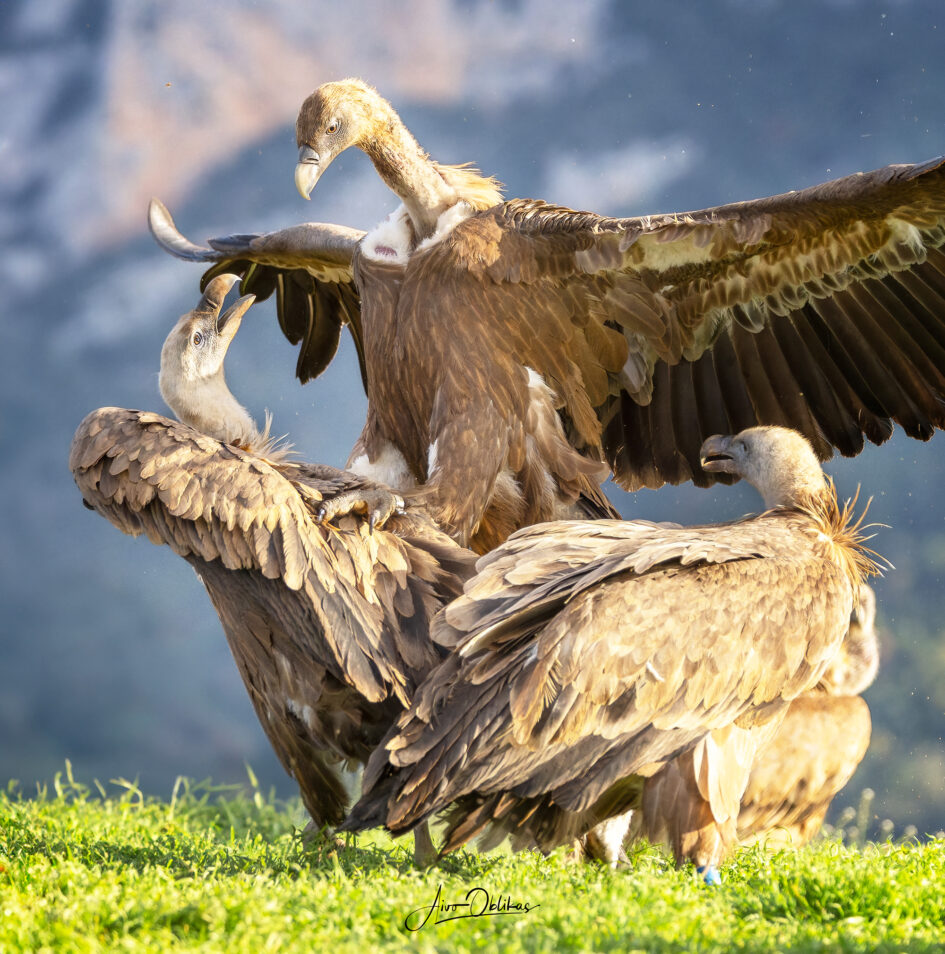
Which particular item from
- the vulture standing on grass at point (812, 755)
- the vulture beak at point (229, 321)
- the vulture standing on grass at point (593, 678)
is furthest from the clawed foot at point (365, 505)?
the vulture standing on grass at point (812, 755)

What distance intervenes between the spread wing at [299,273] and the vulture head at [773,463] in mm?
2184

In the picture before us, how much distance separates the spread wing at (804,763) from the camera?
4156 mm

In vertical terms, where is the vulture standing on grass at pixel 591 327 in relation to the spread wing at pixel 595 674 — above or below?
above

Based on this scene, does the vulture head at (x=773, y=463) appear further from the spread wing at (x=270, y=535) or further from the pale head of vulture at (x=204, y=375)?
the pale head of vulture at (x=204, y=375)

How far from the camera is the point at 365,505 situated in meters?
3.83

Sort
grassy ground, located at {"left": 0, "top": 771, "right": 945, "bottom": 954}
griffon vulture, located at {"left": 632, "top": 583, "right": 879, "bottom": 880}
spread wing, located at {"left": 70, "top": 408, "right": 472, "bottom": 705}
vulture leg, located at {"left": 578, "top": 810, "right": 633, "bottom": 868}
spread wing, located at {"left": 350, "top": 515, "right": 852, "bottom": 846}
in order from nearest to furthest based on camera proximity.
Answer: grassy ground, located at {"left": 0, "top": 771, "right": 945, "bottom": 954} < spread wing, located at {"left": 350, "top": 515, "right": 852, "bottom": 846} < griffon vulture, located at {"left": 632, "top": 583, "right": 879, "bottom": 880} < spread wing, located at {"left": 70, "top": 408, "right": 472, "bottom": 705} < vulture leg, located at {"left": 578, "top": 810, "right": 633, "bottom": 868}

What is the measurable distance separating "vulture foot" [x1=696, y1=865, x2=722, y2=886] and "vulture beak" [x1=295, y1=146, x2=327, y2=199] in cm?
266

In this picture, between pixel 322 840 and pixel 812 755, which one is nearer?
pixel 322 840

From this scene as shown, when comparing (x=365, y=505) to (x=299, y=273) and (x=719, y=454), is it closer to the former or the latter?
(x=719, y=454)

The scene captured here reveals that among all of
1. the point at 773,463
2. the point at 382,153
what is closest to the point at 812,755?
the point at 773,463

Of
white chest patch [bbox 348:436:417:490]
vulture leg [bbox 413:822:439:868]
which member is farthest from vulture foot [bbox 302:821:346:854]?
white chest patch [bbox 348:436:417:490]

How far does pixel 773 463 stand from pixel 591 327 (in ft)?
3.46

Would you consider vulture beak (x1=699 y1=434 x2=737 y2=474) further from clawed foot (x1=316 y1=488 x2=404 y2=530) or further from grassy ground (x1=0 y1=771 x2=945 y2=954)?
grassy ground (x1=0 y1=771 x2=945 y2=954)

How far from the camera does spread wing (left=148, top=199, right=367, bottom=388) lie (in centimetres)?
576
